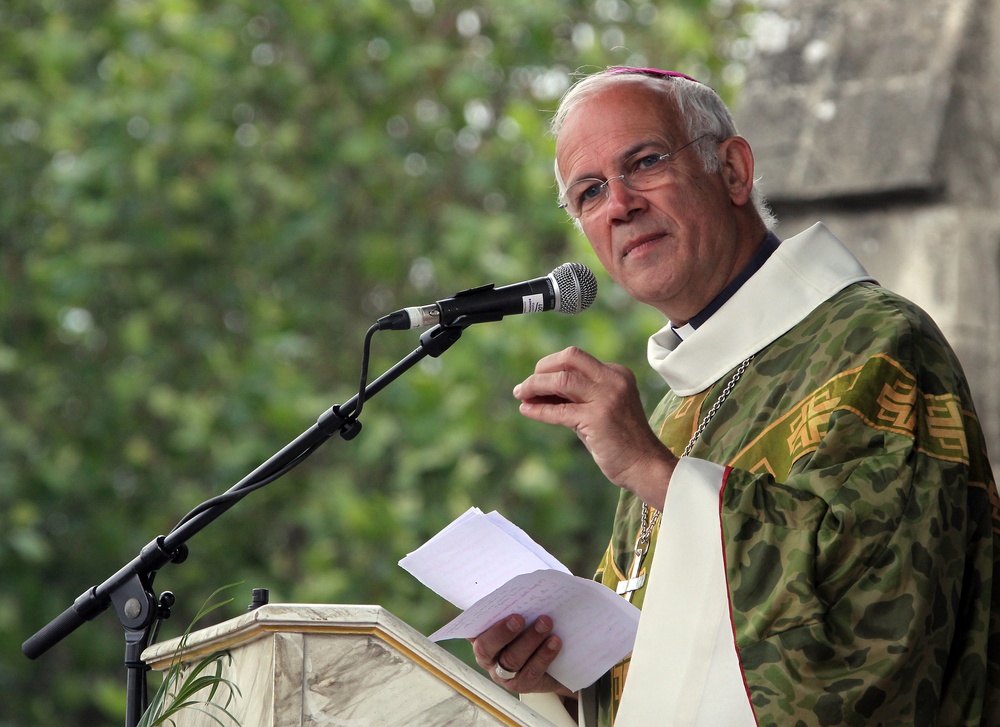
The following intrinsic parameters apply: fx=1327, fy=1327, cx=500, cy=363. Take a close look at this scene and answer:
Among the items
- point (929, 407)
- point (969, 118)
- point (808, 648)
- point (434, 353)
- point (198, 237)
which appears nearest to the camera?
point (808, 648)

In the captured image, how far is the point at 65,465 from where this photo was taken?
20.9ft

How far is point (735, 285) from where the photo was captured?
2844 mm

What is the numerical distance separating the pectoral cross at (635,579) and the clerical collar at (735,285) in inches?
19.5

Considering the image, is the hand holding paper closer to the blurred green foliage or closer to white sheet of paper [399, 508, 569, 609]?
white sheet of paper [399, 508, 569, 609]

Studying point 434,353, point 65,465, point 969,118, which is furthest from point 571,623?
point 65,465

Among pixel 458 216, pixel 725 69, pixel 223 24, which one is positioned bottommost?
pixel 458 216

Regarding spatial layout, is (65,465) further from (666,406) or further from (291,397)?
(666,406)

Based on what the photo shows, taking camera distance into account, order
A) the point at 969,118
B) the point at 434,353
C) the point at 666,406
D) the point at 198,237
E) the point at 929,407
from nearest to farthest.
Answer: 1. the point at 929,407
2. the point at 434,353
3. the point at 666,406
4. the point at 969,118
5. the point at 198,237

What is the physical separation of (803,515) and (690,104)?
3.85 ft

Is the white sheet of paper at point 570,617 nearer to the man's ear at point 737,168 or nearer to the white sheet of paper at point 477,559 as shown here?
the white sheet of paper at point 477,559

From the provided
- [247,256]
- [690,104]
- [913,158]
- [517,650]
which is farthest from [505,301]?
[247,256]

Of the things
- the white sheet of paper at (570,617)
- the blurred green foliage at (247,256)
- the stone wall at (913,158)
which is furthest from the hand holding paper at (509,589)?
the blurred green foliage at (247,256)

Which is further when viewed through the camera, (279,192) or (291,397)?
(279,192)

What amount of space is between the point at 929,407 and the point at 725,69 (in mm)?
4766
